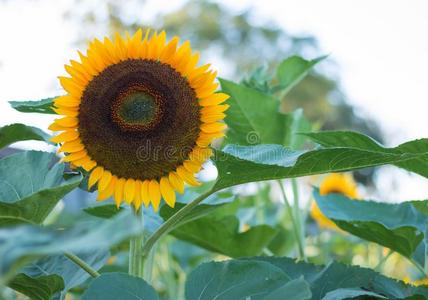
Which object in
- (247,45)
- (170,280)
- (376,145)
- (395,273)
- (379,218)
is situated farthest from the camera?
(247,45)

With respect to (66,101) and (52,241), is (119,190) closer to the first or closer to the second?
(66,101)

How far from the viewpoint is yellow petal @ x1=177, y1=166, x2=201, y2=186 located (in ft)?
2.78

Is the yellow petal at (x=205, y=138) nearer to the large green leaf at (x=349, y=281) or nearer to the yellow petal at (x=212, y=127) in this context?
the yellow petal at (x=212, y=127)

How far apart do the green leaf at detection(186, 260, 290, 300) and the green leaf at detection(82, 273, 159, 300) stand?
0.07m

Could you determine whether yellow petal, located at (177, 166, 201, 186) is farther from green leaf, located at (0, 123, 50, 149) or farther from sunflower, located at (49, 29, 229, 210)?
green leaf, located at (0, 123, 50, 149)

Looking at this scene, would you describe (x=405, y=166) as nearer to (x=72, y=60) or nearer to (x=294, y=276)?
(x=294, y=276)

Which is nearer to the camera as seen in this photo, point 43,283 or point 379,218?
point 43,283

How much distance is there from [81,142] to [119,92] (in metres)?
0.10

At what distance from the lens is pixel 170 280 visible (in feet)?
4.99

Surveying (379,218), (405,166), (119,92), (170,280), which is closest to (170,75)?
(119,92)

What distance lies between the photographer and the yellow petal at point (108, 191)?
817 millimetres

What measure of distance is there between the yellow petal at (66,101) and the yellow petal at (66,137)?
0.12 feet

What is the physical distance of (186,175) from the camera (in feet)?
2.79

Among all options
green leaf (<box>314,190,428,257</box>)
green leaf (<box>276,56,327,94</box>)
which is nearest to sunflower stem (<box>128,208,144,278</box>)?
green leaf (<box>314,190,428,257</box>)
